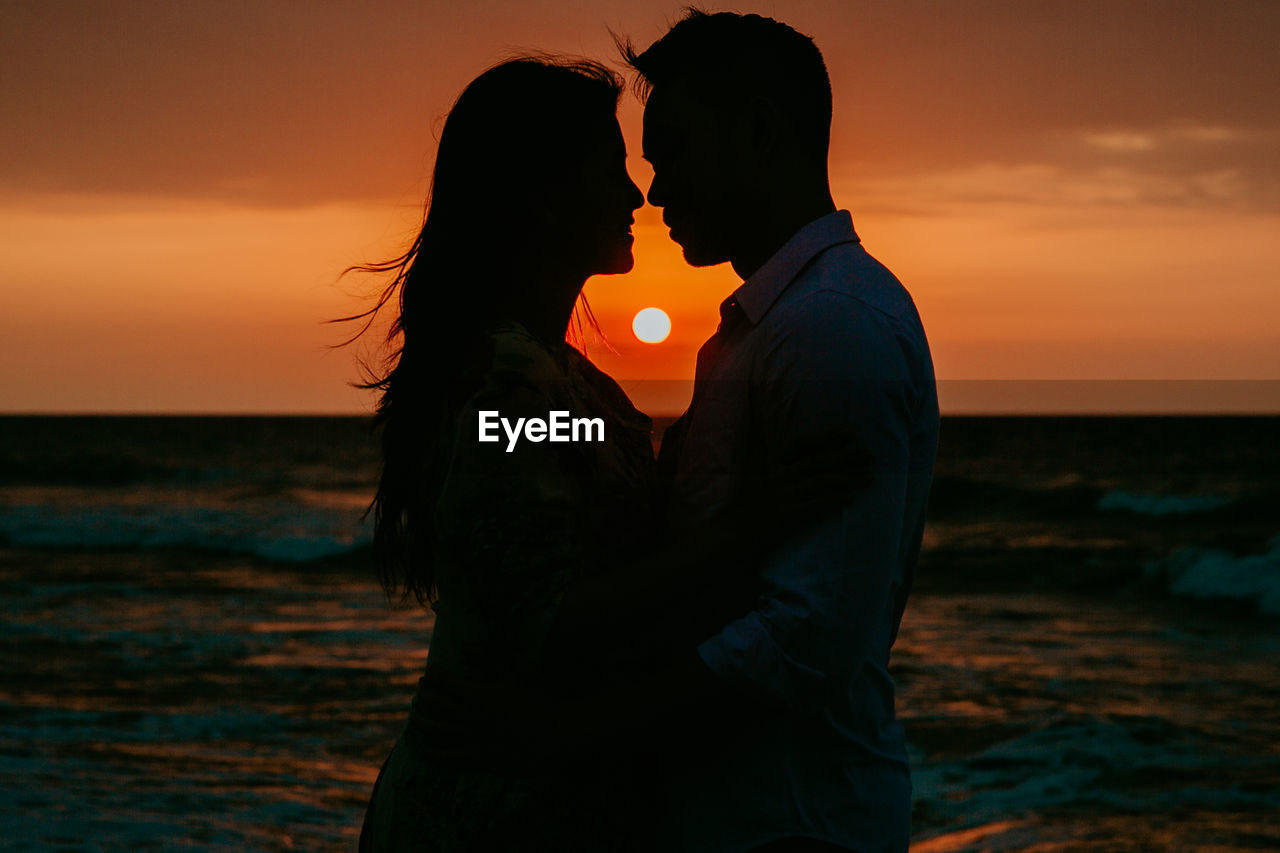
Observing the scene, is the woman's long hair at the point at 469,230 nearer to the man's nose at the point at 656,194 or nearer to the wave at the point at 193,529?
the man's nose at the point at 656,194

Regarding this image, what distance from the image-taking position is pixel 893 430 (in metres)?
1.92

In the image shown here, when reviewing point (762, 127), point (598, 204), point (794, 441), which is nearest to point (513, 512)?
point (794, 441)

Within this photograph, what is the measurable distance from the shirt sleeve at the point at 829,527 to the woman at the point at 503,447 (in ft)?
1.16

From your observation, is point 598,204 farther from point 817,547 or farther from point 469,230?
point 817,547

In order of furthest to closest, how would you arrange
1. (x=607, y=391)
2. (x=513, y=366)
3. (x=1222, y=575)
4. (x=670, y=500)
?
(x=1222, y=575) < (x=607, y=391) < (x=670, y=500) < (x=513, y=366)

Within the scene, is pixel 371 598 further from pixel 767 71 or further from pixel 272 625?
pixel 767 71

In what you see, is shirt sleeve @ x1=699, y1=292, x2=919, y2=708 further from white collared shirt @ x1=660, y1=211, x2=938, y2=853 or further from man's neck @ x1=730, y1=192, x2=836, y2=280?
man's neck @ x1=730, y1=192, x2=836, y2=280

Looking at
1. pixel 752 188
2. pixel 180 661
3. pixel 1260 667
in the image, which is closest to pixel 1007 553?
pixel 1260 667

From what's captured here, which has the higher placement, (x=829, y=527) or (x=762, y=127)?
(x=762, y=127)

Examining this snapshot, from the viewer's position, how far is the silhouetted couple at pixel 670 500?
1.90 meters

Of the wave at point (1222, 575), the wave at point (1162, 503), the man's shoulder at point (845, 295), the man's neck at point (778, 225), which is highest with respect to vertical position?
the man's neck at point (778, 225)

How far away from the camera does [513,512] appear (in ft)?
6.37

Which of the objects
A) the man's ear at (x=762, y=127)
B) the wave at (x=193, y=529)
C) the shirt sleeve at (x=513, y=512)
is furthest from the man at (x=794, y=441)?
the wave at (x=193, y=529)

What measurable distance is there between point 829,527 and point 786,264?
53 centimetres
